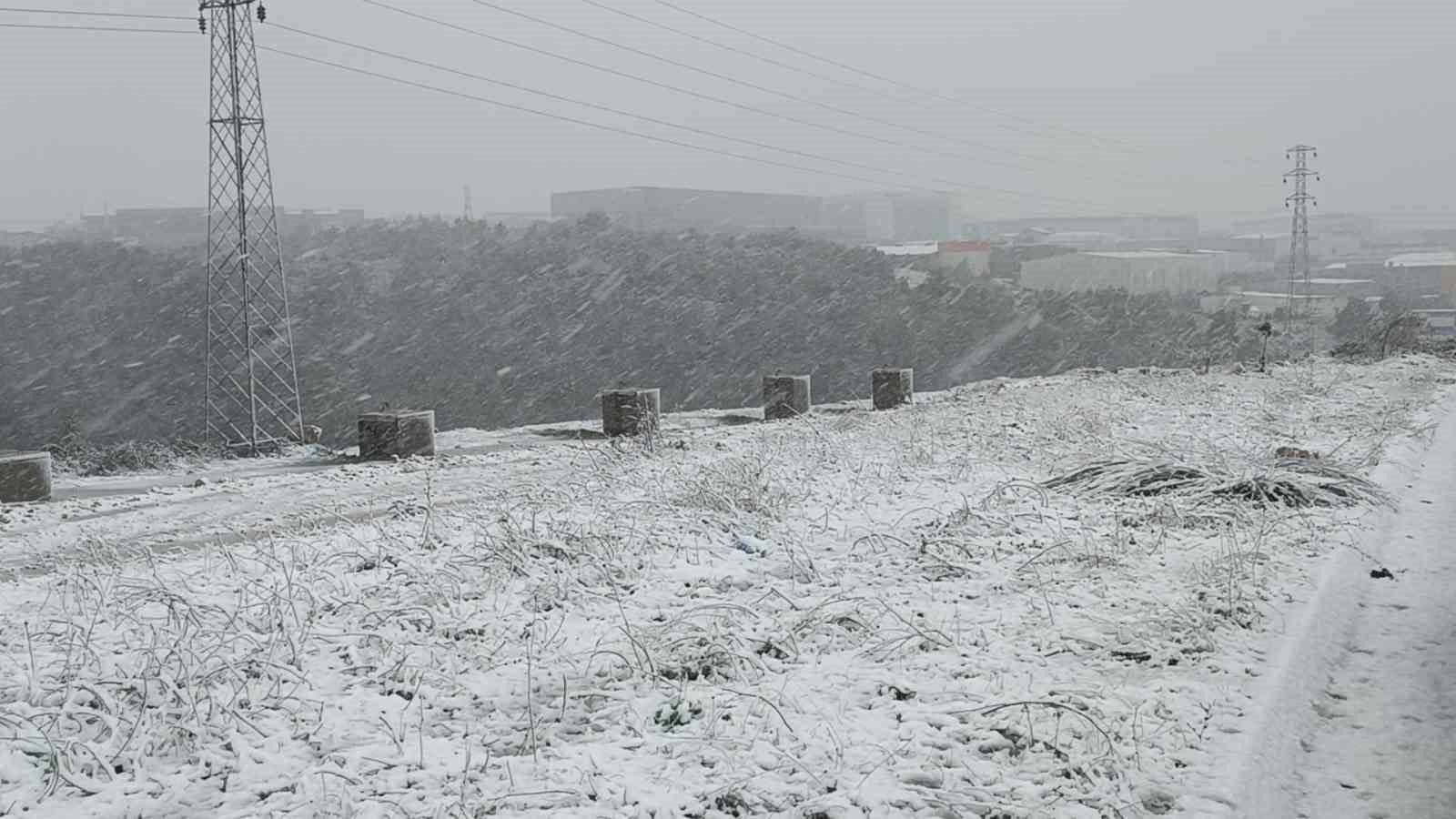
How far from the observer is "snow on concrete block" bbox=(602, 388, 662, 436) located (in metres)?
17.7

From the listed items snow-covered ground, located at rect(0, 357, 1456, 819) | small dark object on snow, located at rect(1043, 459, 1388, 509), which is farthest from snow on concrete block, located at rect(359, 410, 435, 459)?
small dark object on snow, located at rect(1043, 459, 1388, 509)

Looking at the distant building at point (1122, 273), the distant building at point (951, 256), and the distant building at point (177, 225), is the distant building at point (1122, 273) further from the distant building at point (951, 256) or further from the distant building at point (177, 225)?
the distant building at point (177, 225)

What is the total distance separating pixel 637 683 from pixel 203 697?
1.83 metres

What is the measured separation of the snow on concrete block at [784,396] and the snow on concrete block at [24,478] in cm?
1182

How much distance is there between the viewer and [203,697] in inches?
183

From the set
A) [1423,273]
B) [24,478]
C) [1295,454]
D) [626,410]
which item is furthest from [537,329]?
[1295,454]

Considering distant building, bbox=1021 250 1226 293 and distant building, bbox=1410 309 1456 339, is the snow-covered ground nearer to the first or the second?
distant building, bbox=1410 309 1456 339

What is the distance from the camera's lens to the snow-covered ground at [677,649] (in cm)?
397

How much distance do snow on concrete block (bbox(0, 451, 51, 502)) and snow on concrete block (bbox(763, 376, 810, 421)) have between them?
11815 mm

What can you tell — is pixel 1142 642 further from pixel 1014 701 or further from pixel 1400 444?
pixel 1400 444

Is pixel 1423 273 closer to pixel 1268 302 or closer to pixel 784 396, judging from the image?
pixel 1268 302

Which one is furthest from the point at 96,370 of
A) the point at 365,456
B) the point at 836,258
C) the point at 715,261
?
the point at 365,456

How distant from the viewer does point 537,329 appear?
60906mm

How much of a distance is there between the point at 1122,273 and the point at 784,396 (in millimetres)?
51553
